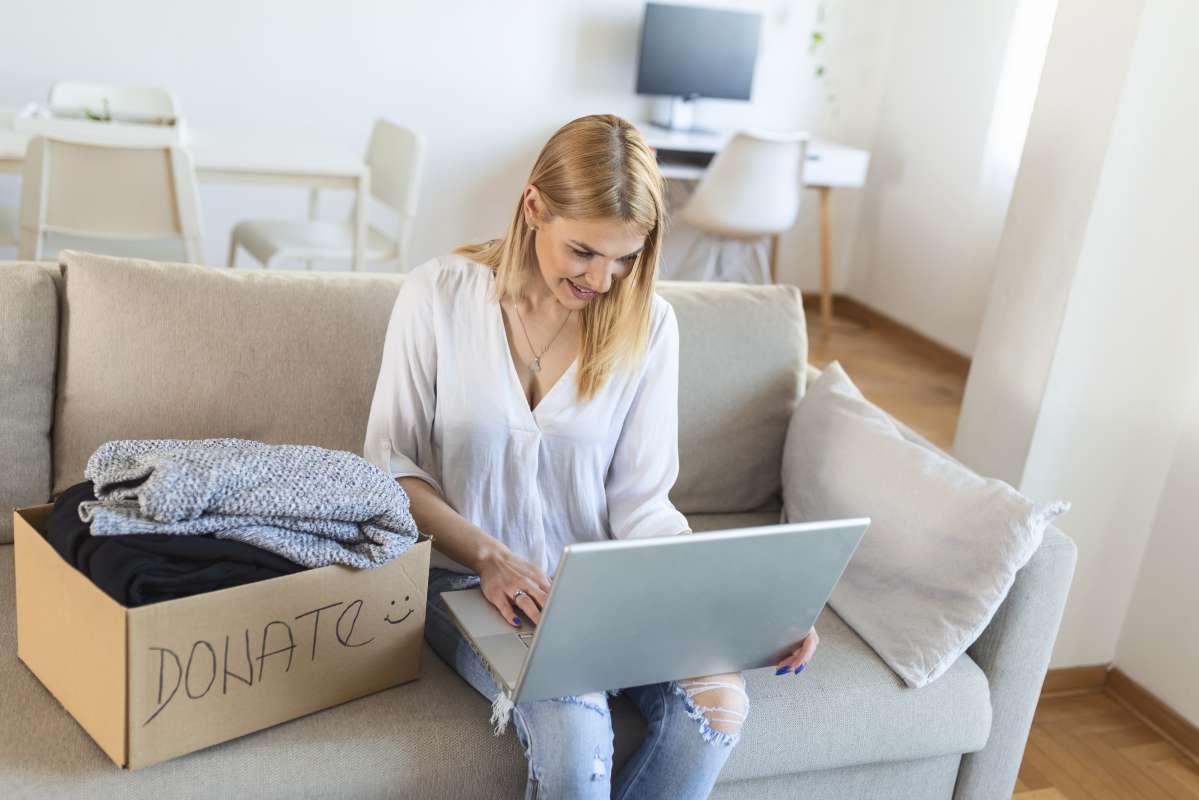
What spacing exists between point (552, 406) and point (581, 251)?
0.67 feet

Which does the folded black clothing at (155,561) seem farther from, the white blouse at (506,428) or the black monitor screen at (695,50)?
the black monitor screen at (695,50)

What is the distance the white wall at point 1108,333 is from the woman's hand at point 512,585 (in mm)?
1072

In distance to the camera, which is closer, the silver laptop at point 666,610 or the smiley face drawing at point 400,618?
the silver laptop at point 666,610

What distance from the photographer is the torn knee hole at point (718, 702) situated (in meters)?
1.26

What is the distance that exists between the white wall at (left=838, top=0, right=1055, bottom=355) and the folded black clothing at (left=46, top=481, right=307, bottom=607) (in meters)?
3.29

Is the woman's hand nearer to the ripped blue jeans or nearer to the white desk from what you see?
the ripped blue jeans

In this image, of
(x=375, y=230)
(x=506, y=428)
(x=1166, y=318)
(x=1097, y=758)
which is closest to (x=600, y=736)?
(x=506, y=428)

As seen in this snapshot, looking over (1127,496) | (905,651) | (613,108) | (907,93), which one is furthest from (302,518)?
(907,93)

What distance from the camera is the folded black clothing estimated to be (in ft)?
3.44

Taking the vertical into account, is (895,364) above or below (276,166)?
below

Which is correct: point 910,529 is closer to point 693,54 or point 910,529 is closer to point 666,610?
point 666,610

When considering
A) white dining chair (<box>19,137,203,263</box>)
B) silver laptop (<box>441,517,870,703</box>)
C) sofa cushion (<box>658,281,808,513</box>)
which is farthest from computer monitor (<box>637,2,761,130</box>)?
silver laptop (<box>441,517,870,703</box>)

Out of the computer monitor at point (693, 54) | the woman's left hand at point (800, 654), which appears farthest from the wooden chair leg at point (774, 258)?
the woman's left hand at point (800, 654)

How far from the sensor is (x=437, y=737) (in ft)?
4.11
